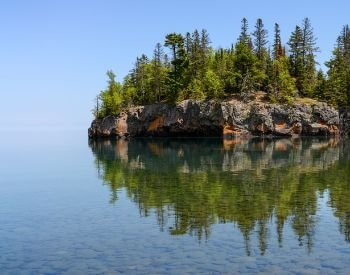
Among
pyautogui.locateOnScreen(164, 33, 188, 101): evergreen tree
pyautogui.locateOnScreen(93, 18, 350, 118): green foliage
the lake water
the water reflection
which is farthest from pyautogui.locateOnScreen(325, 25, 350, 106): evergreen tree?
the lake water

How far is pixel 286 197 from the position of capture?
3644 cm

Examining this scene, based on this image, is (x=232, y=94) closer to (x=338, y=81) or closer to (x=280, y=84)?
(x=280, y=84)

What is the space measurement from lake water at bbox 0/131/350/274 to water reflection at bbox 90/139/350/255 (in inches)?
3.7

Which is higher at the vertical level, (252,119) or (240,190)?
(252,119)

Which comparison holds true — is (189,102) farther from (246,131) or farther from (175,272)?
(175,272)

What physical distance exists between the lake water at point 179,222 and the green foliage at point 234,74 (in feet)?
236

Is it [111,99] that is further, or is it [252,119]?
[111,99]

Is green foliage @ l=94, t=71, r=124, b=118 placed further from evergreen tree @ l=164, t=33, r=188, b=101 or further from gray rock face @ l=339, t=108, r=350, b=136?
gray rock face @ l=339, t=108, r=350, b=136

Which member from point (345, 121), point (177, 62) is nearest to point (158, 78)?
point (177, 62)

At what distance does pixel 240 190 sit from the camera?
40.1 m

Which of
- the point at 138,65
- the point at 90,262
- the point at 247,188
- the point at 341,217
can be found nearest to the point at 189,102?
the point at 138,65

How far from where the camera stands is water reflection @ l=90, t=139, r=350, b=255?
27.9m

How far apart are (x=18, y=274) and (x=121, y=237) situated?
7.13 metres

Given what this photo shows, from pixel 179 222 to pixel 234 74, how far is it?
99.3 m
